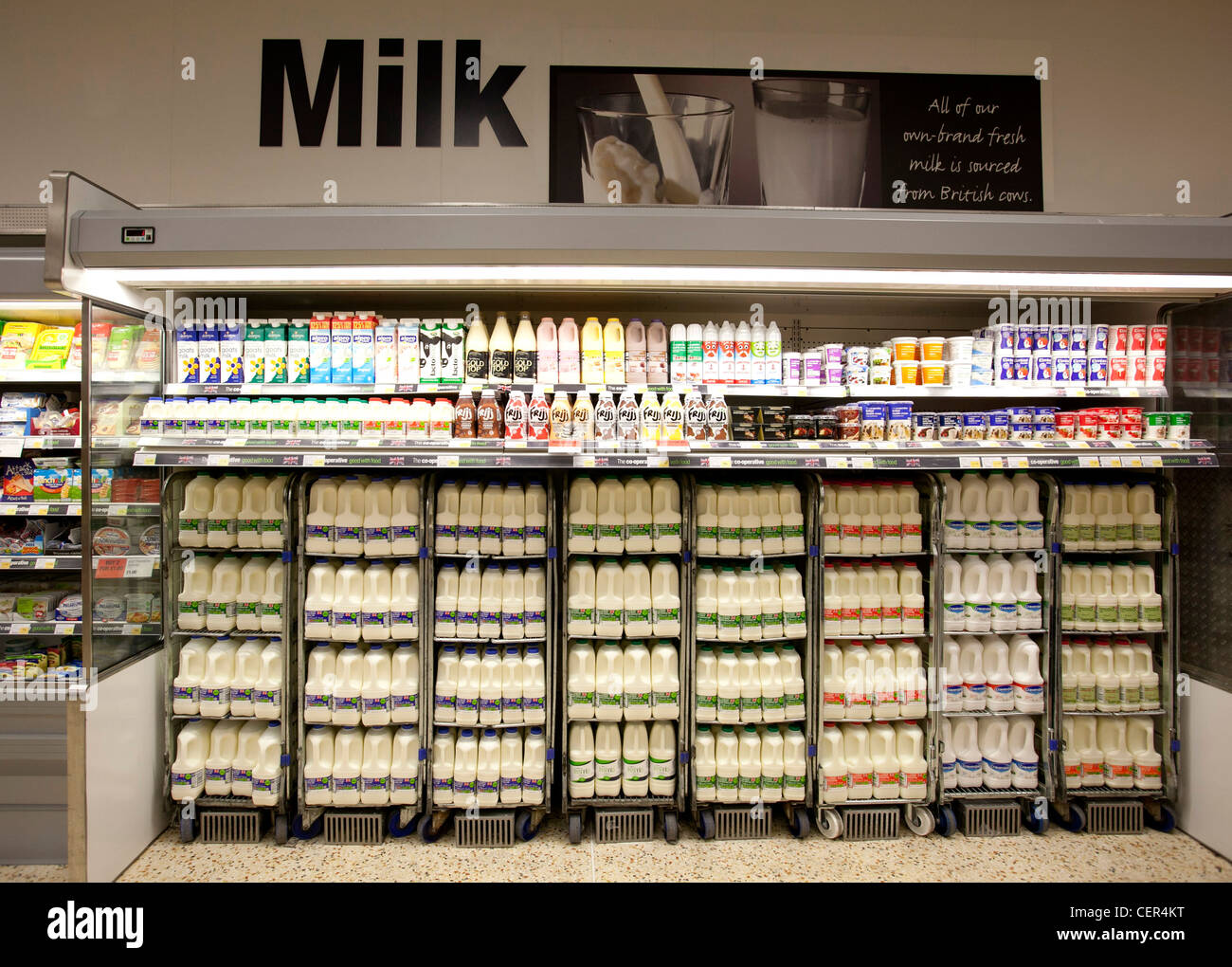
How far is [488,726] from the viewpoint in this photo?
2.81m

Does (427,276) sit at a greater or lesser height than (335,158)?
lesser

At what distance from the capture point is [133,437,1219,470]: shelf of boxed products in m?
2.59

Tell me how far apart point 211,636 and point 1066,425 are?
4.10 m

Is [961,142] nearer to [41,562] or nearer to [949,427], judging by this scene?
[949,427]

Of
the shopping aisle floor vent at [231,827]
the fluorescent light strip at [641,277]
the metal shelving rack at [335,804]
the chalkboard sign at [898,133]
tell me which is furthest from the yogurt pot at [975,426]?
the shopping aisle floor vent at [231,827]

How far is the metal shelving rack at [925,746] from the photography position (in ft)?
9.32

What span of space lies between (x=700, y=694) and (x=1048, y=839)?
1.70 meters

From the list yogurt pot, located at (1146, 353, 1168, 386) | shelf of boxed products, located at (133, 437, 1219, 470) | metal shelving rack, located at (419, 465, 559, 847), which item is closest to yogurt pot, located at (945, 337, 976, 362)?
shelf of boxed products, located at (133, 437, 1219, 470)

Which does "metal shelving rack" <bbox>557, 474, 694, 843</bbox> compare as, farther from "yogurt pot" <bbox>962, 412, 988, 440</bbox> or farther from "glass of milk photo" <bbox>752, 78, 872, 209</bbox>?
"glass of milk photo" <bbox>752, 78, 872, 209</bbox>

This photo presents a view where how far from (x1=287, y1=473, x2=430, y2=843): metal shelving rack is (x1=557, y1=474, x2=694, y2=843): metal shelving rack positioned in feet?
2.05

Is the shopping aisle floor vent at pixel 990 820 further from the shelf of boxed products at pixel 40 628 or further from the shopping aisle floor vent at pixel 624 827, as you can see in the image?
the shelf of boxed products at pixel 40 628

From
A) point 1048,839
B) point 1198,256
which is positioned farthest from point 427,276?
point 1048,839

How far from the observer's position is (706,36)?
12.0 ft

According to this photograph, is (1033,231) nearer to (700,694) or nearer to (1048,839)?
(700,694)
